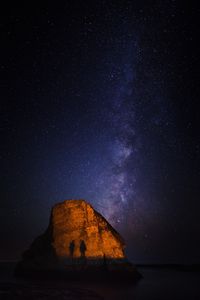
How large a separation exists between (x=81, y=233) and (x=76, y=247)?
3547 mm

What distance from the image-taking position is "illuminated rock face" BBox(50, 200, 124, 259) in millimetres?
76938

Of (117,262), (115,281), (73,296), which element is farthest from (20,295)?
(117,262)

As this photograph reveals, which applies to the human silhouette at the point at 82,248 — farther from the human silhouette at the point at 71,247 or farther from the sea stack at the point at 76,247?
the human silhouette at the point at 71,247

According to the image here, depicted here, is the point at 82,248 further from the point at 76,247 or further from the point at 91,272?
the point at 91,272

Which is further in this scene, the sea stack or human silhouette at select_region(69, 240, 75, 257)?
human silhouette at select_region(69, 240, 75, 257)

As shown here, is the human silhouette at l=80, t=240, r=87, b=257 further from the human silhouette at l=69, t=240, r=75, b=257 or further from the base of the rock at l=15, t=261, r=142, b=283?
the base of the rock at l=15, t=261, r=142, b=283

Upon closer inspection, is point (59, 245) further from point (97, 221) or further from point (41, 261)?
point (97, 221)

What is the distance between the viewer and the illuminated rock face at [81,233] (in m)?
76.9

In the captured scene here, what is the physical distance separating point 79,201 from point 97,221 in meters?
6.65

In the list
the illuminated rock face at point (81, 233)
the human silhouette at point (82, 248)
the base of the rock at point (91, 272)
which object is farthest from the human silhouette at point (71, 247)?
the base of the rock at point (91, 272)

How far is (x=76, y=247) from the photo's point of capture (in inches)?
3071

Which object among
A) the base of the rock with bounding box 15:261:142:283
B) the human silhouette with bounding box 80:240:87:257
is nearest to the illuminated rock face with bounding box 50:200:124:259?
the human silhouette with bounding box 80:240:87:257

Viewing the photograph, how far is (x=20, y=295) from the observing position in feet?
126

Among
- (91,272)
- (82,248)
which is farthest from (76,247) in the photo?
(91,272)
